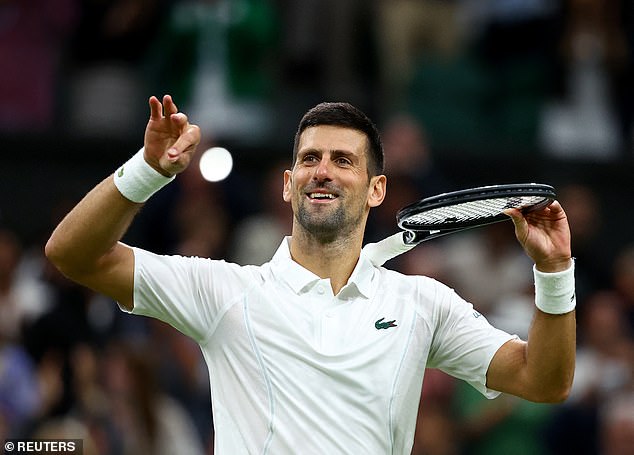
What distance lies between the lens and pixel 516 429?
9.62 metres

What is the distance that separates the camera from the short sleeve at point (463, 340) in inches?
210

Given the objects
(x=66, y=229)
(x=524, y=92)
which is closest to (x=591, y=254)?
(x=524, y=92)

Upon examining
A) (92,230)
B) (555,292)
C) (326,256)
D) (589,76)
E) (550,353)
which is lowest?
(550,353)

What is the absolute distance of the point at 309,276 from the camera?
17.3ft

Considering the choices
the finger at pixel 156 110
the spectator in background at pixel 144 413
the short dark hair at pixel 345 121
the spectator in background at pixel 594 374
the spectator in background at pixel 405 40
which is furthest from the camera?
the spectator in background at pixel 405 40

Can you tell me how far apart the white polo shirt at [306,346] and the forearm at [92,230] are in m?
0.17

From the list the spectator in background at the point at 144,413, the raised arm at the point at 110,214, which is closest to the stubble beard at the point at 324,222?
the raised arm at the point at 110,214

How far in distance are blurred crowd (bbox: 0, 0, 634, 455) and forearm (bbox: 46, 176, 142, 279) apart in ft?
11.9

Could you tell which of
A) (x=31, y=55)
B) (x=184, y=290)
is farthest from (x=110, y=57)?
(x=184, y=290)

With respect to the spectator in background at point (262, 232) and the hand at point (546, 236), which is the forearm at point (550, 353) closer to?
the hand at point (546, 236)

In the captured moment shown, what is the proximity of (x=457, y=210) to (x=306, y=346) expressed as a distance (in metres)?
0.75

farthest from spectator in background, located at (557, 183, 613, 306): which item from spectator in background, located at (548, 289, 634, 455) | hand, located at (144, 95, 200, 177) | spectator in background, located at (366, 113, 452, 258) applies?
hand, located at (144, 95, 200, 177)

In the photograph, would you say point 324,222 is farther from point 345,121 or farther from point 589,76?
point 589,76

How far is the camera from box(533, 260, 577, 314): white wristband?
519 cm
